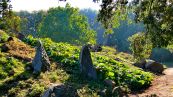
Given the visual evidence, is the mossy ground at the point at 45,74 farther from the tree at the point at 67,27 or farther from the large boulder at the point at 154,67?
the tree at the point at 67,27

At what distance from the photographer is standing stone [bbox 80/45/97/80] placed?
21.9 metres

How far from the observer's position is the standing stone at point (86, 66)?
21.9 meters

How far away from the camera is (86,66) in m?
22.4

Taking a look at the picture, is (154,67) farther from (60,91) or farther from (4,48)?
(60,91)

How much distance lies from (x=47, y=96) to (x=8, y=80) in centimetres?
608

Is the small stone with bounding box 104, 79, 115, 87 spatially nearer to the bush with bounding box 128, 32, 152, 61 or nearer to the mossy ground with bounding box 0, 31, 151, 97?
the mossy ground with bounding box 0, 31, 151, 97

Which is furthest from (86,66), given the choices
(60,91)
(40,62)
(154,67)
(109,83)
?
(154,67)

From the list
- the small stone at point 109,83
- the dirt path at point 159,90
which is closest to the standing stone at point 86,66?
the small stone at point 109,83

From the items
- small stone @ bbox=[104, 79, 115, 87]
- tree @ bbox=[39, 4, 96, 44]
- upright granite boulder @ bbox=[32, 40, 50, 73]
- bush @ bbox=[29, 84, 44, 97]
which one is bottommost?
tree @ bbox=[39, 4, 96, 44]

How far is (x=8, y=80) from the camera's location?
19578mm

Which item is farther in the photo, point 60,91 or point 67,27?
point 67,27

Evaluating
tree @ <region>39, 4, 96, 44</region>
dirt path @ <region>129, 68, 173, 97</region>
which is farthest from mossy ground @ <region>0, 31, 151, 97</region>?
→ tree @ <region>39, 4, 96, 44</region>

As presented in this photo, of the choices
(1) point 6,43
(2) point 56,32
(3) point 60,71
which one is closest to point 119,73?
(3) point 60,71

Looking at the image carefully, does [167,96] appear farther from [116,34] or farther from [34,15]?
[116,34]
